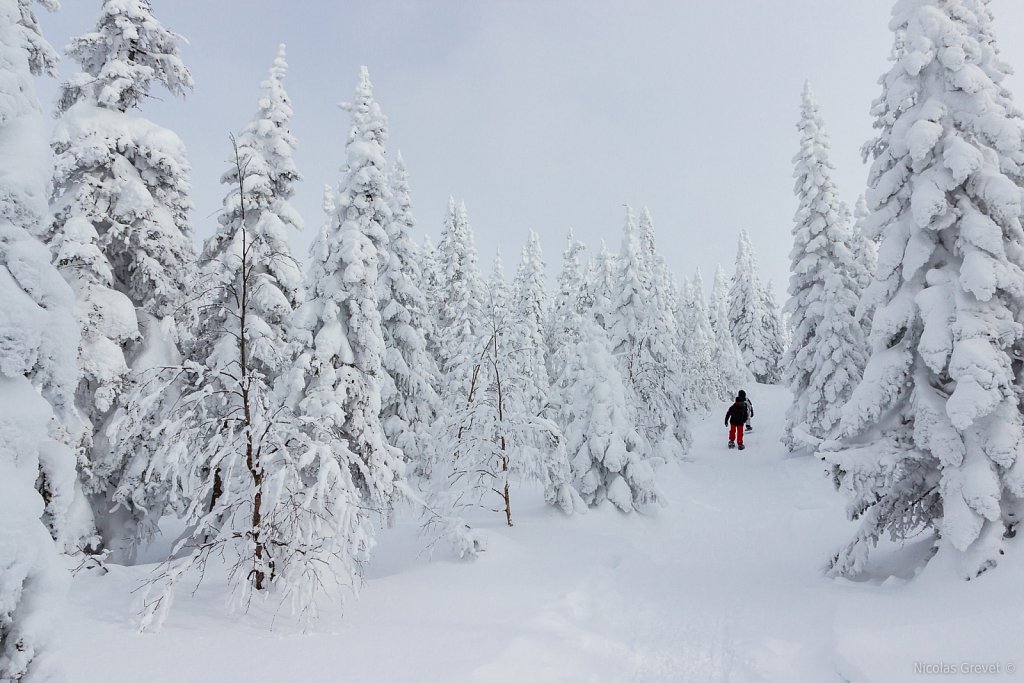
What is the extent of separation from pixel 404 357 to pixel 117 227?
10.5m

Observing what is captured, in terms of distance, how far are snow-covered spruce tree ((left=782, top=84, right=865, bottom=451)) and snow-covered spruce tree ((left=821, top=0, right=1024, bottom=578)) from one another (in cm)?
1186

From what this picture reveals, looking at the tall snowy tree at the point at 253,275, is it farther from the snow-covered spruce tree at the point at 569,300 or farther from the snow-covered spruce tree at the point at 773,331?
the snow-covered spruce tree at the point at 773,331

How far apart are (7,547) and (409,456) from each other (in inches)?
690

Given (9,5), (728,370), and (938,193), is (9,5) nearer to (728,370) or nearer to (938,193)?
(938,193)

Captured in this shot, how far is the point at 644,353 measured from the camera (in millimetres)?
24453

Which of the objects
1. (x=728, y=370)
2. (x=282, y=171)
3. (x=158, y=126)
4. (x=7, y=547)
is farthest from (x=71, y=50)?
(x=728, y=370)

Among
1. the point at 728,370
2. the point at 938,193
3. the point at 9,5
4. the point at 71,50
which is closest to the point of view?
the point at 9,5

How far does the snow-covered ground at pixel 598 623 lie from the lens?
6004 millimetres

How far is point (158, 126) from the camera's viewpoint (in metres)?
13.8

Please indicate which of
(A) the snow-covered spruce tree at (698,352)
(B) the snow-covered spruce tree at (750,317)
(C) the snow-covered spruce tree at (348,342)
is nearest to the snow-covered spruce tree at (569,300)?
(A) the snow-covered spruce tree at (698,352)

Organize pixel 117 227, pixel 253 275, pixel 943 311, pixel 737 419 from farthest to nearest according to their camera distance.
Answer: pixel 737 419
pixel 253 275
pixel 117 227
pixel 943 311

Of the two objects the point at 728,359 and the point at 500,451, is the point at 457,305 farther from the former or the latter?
the point at 728,359

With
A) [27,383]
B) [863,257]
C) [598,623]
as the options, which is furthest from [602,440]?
[863,257]

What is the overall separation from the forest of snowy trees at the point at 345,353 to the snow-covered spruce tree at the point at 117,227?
0.06 m
